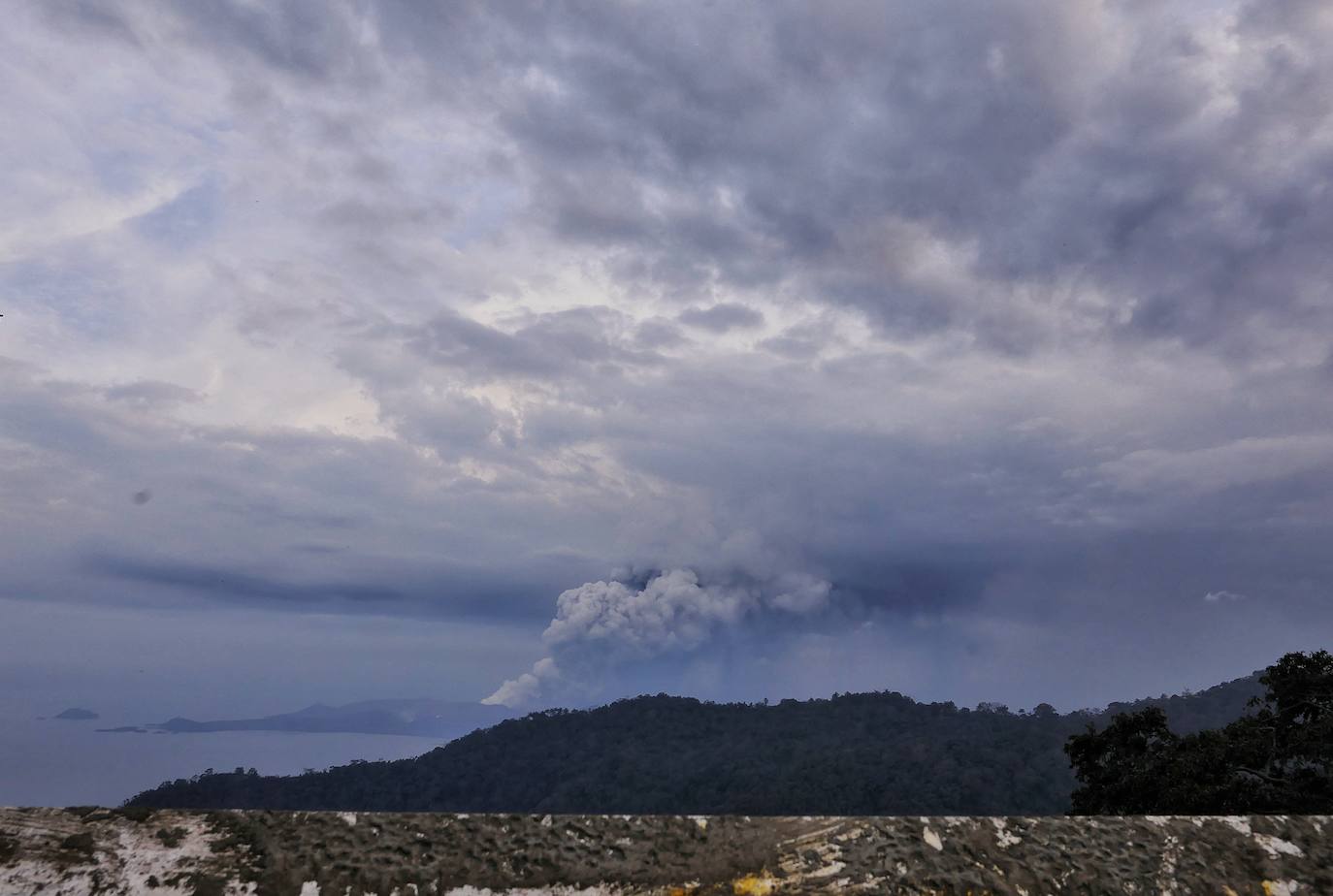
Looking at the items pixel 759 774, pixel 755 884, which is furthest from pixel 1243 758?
pixel 759 774

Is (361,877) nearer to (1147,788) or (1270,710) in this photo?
(1147,788)

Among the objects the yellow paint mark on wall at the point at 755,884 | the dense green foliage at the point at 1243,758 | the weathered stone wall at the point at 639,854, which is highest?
the dense green foliage at the point at 1243,758

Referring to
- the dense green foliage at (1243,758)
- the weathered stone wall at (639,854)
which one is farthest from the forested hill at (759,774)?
the weathered stone wall at (639,854)

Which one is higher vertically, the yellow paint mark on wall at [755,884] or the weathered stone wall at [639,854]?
the weathered stone wall at [639,854]

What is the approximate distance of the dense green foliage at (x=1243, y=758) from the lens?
2488 centimetres

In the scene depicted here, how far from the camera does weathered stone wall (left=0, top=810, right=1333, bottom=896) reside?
200 cm

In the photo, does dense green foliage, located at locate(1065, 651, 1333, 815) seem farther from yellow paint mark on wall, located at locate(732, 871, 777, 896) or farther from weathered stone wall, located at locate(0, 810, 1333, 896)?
yellow paint mark on wall, located at locate(732, 871, 777, 896)

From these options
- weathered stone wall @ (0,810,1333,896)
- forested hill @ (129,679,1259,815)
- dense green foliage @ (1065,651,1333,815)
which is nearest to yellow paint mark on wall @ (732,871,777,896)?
weathered stone wall @ (0,810,1333,896)

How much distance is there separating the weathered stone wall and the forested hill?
131773 millimetres

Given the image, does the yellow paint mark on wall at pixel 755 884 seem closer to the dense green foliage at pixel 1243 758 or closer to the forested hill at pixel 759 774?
the dense green foliage at pixel 1243 758

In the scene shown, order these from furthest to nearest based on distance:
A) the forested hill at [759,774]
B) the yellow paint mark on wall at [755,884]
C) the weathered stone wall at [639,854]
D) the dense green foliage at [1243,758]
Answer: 1. the forested hill at [759,774]
2. the dense green foliage at [1243,758]
3. the yellow paint mark on wall at [755,884]
4. the weathered stone wall at [639,854]

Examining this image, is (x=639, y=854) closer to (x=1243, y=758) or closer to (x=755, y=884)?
(x=755, y=884)

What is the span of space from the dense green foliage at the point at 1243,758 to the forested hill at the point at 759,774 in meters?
101

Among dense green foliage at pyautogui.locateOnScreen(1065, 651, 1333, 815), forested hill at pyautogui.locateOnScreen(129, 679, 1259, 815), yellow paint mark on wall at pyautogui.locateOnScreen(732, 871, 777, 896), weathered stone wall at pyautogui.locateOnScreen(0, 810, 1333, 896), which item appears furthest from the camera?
forested hill at pyautogui.locateOnScreen(129, 679, 1259, 815)
